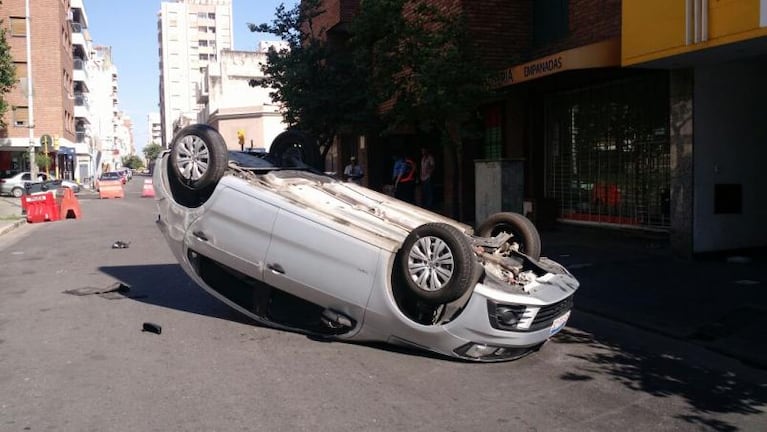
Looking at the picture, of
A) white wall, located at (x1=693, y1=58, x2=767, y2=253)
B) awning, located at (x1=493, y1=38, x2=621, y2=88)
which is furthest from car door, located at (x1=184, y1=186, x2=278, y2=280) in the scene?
white wall, located at (x1=693, y1=58, x2=767, y2=253)

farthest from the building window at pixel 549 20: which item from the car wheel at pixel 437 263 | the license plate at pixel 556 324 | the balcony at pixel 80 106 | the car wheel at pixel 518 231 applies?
the balcony at pixel 80 106

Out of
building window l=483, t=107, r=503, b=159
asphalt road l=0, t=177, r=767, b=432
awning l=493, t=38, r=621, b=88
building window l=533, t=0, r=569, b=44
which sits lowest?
asphalt road l=0, t=177, r=767, b=432

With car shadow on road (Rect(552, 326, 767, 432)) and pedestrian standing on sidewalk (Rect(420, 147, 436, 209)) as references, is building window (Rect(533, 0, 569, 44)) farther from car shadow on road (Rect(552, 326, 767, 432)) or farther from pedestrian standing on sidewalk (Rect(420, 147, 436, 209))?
car shadow on road (Rect(552, 326, 767, 432))

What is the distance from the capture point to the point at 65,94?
56.2 meters

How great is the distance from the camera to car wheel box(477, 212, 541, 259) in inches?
248

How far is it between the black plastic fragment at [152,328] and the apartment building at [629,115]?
7.45 meters

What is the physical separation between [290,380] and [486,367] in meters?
1.59

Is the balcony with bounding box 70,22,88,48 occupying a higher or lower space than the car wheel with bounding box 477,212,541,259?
higher

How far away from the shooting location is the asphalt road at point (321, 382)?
Answer: 14.1 ft

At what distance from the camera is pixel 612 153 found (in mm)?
12531

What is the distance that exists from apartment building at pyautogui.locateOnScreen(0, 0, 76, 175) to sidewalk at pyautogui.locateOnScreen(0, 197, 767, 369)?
1650 inches

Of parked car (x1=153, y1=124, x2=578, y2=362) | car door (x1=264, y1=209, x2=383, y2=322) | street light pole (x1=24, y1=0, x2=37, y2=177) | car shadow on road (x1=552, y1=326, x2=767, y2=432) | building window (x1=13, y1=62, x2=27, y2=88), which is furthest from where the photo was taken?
building window (x1=13, y1=62, x2=27, y2=88)

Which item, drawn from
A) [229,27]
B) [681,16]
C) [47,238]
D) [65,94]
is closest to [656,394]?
[681,16]

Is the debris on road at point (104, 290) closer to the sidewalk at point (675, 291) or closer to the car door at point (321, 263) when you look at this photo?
the car door at point (321, 263)
